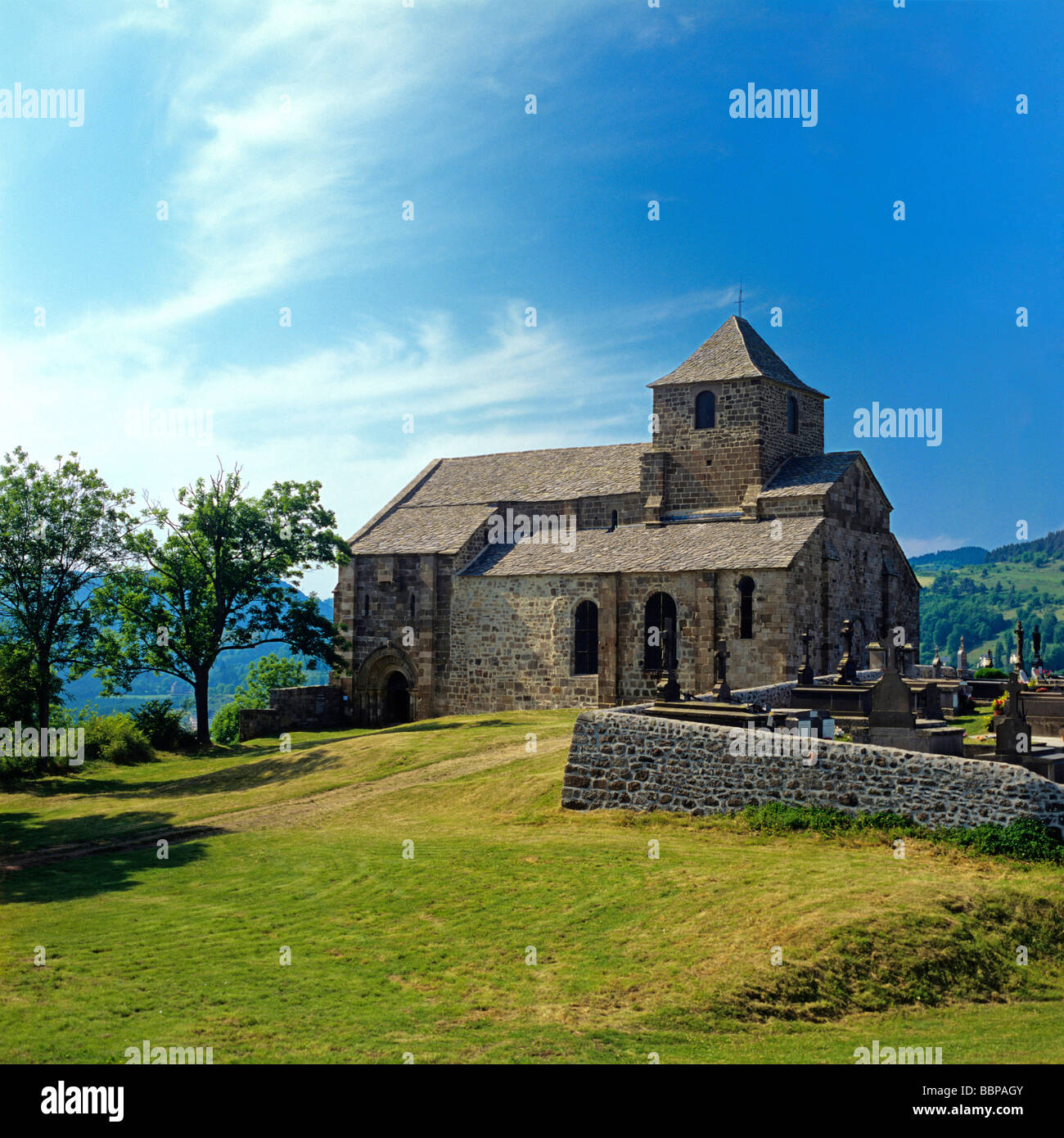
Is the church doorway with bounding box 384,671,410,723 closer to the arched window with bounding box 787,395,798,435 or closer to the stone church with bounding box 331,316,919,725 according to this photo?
the stone church with bounding box 331,316,919,725

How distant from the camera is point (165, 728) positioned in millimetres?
42031

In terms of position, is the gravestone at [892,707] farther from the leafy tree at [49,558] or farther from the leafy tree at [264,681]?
the leafy tree at [264,681]

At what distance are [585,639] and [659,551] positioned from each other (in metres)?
4.65

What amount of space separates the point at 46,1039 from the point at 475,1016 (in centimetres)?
453

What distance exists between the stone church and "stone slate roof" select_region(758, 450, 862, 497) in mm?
101

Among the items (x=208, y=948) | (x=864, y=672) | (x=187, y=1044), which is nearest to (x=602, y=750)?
(x=208, y=948)

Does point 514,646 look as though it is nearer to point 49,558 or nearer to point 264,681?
point 49,558

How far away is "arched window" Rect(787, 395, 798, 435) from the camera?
44.1 metres

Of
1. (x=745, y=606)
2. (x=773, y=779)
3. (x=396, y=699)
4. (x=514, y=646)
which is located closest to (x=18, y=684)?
(x=396, y=699)

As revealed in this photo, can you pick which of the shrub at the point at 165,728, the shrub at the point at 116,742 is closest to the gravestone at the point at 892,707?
the shrub at the point at 116,742

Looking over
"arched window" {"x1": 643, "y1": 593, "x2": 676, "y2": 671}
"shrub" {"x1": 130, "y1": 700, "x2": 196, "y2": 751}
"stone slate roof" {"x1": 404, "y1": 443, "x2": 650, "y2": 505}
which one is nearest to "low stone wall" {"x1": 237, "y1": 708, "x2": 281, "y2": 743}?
"shrub" {"x1": 130, "y1": 700, "x2": 196, "y2": 751}

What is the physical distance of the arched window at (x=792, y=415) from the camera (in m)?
44.1

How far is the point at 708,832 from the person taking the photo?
61.0 feet

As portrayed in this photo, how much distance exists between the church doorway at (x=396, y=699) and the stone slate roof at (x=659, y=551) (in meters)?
6.76
